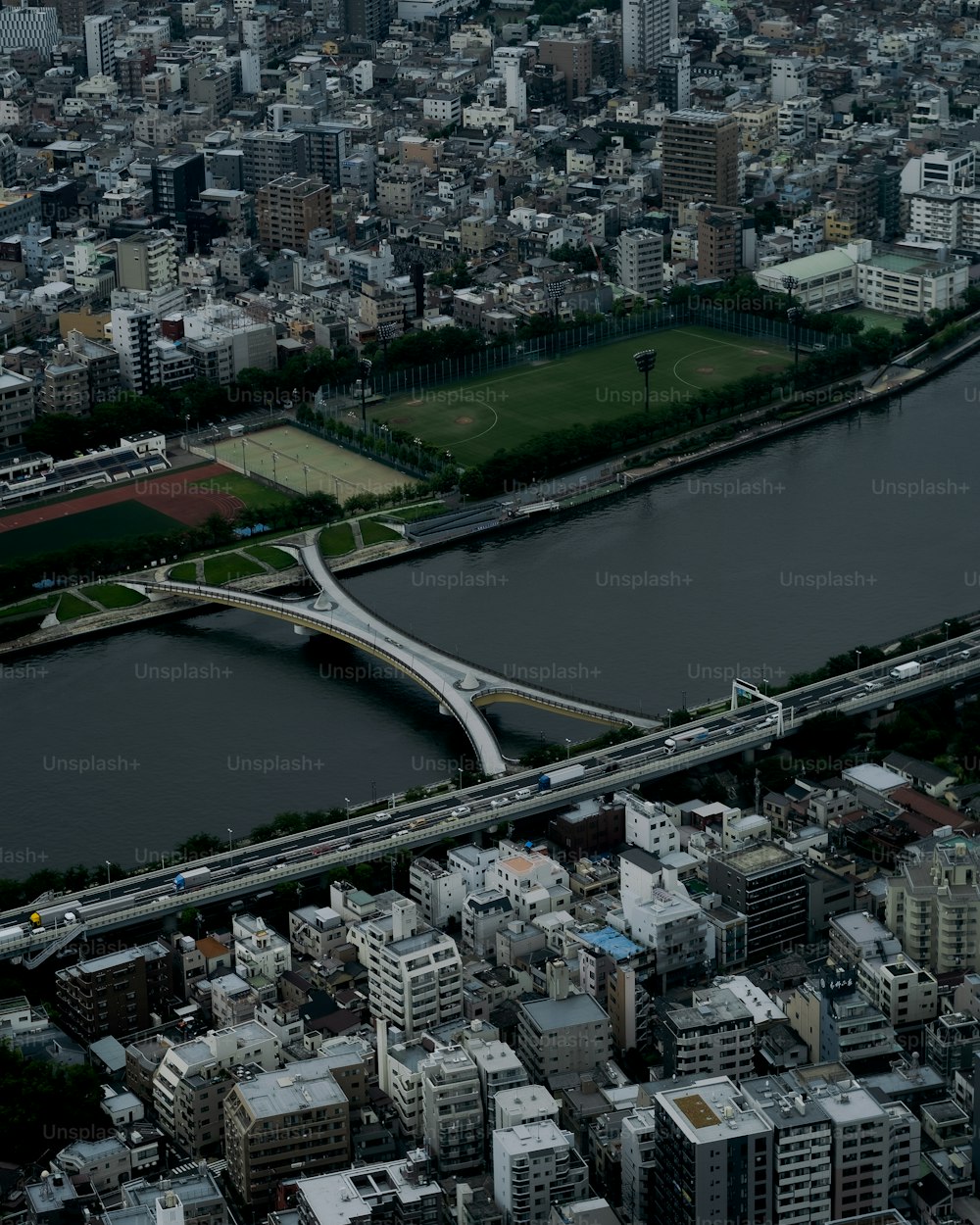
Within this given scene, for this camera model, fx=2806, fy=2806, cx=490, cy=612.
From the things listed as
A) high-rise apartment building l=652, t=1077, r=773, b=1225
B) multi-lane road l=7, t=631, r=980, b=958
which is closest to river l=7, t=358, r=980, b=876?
multi-lane road l=7, t=631, r=980, b=958

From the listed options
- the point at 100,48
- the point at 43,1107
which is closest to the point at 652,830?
the point at 43,1107

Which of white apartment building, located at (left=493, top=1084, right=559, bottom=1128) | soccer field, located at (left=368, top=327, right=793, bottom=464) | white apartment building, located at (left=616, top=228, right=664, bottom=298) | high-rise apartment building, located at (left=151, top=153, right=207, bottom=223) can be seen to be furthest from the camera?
high-rise apartment building, located at (left=151, top=153, right=207, bottom=223)

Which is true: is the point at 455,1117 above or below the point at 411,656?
below

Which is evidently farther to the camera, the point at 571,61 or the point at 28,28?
the point at 28,28

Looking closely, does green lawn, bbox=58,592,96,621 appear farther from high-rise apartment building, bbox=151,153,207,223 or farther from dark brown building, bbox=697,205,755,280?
high-rise apartment building, bbox=151,153,207,223

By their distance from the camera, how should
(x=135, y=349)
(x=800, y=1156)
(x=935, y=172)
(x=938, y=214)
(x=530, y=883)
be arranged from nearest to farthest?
1. (x=800, y=1156)
2. (x=530, y=883)
3. (x=135, y=349)
4. (x=938, y=214)
5. (x=935, y=172)

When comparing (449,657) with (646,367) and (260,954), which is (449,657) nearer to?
(260,954)

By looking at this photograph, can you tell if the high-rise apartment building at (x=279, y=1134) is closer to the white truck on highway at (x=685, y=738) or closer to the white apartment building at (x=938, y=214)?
the white truck on highway at (x=685, y=738)
